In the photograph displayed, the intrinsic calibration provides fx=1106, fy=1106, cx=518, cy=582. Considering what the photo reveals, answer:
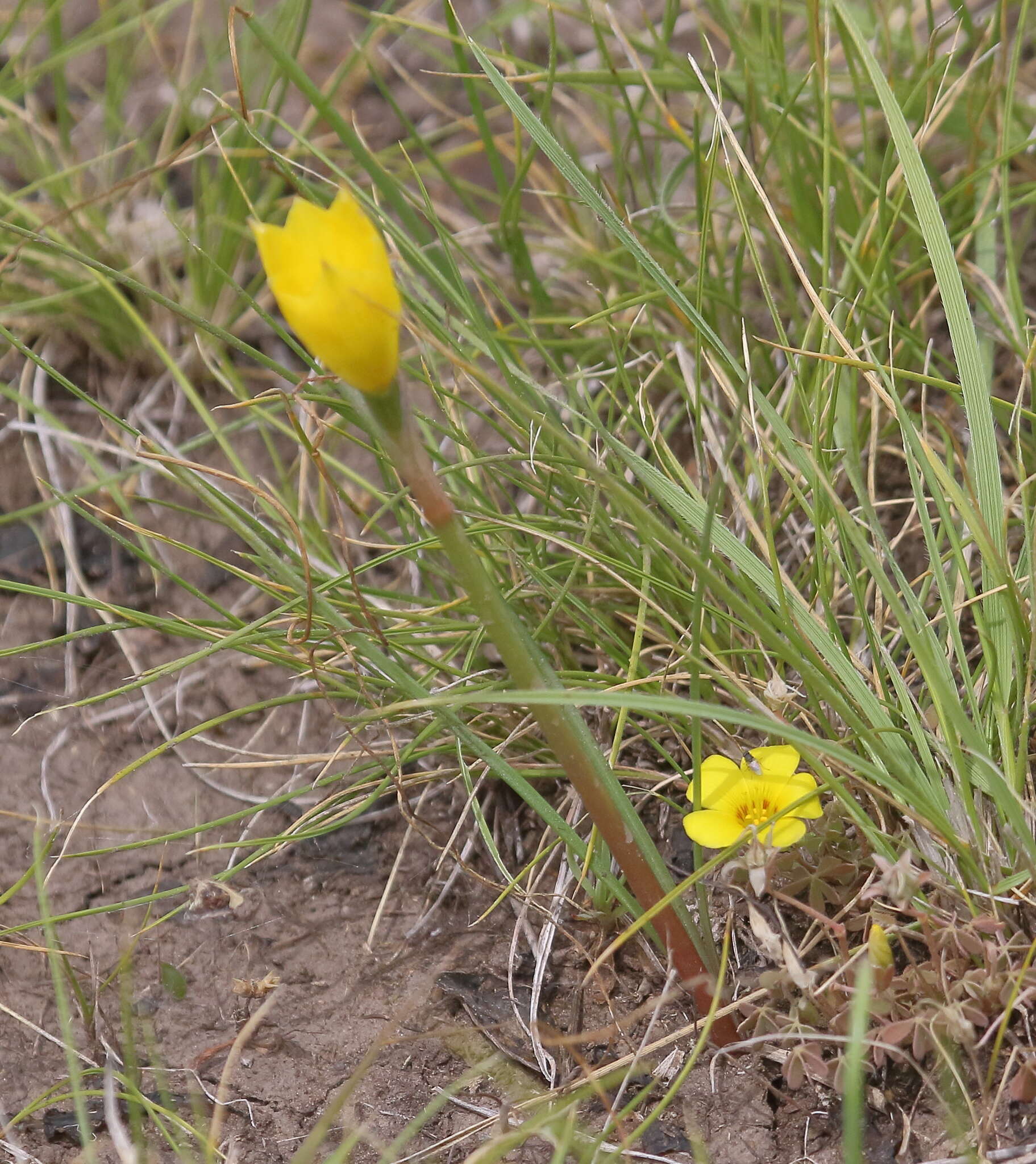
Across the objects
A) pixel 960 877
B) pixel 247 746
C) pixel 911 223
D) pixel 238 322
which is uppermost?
pixel 238 322

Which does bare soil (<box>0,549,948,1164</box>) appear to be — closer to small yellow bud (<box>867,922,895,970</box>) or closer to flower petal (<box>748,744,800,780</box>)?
small yellow bud (<box>867,922,895,970</box>)

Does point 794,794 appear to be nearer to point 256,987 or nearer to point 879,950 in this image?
point 879,950

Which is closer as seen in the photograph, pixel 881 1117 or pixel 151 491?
pixel 881 1117

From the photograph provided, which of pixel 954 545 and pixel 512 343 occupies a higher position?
pixel 512 343

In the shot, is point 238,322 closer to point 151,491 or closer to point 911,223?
point 151,491

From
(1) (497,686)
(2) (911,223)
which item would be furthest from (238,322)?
(2) (911,223)

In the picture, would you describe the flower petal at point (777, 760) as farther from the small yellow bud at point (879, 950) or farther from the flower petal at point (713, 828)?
the small yellow bud at point (879, 950)

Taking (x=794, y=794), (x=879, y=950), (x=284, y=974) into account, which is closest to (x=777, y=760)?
(x=794, y=794)

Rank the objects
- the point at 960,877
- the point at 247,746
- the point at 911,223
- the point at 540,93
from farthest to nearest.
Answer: the point at 540,93 → the point at 247,746 → the point at 911,223 → the point at 960,877
